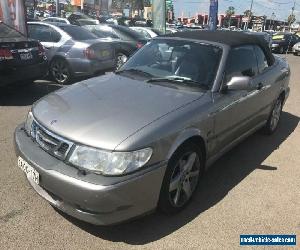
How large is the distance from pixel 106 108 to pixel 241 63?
2.06 m

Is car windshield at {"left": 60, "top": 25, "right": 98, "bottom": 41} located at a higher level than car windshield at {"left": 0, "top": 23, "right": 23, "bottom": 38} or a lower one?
lower

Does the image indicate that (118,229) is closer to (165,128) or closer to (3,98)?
(165,128)

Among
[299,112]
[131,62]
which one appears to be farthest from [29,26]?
[299,112]

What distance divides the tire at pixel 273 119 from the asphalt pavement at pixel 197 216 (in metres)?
0.84

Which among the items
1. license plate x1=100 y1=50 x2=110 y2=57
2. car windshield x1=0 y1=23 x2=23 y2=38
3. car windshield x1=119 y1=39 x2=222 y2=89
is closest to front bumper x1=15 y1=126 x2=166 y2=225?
car windshield x1=119 y1=39 x2=222 y2=89

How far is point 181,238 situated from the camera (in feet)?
11.2

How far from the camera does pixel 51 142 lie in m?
3.32

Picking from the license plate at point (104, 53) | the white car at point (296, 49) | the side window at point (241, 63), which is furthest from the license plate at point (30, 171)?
the white car at point (296, 49)

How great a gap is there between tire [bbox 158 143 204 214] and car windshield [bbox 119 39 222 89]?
Result: 2.73 feet

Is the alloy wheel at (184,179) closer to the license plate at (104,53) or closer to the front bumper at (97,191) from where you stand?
the front bumper at (97,191)

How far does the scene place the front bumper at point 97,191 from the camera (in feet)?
9.69

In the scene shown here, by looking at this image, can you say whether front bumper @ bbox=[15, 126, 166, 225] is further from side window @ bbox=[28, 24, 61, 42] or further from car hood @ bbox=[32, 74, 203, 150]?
side window @ bbox=[28, 24, 61, 42]

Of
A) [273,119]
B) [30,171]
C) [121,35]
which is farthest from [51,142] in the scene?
[121,35]

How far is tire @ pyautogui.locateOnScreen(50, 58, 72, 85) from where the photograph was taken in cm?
947
